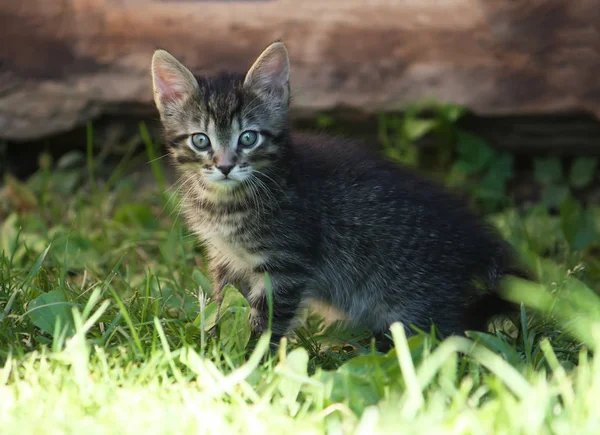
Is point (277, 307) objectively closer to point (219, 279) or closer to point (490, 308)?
point (219, 279)

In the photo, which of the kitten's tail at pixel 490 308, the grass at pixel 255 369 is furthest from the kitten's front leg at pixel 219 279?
→ the kitten's tail at pixel 490 308

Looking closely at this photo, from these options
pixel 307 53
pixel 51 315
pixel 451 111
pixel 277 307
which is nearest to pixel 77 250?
pixel 51 315

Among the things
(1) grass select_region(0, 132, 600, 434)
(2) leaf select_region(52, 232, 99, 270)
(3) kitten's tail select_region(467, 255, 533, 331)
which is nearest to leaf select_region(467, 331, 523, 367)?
(1) grass select_region(0, 132, 600, 434)

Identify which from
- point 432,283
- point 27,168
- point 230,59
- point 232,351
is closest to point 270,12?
point 230,59

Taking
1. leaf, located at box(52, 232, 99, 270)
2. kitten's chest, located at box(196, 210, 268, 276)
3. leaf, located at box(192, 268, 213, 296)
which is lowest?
leaf, located at box(52, 232, 99, 270)

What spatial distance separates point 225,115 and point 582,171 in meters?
3.10

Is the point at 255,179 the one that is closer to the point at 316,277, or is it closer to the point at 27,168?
the point at 316,277

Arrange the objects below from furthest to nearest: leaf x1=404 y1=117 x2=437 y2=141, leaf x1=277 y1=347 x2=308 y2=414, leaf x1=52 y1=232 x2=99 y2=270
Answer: leaf x1=404 y1=117 x2=437 y2=141 < leaf x1=52 y1=232 x2=99 y2=270 < leaf x1=277 y1=347 x2=308 y2=414

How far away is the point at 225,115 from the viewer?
3598 millimetres

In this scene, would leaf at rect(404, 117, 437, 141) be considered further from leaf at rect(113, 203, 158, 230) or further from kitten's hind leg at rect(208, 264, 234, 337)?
kitten's hind leg at rect(208, 264, 234, 337)

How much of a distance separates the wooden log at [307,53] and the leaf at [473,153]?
259 mm

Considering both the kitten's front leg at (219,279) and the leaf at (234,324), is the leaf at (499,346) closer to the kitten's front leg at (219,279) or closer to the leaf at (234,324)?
the leaf at (234,324)

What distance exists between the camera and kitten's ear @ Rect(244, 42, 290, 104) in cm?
366

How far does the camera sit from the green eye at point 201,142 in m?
3.60
